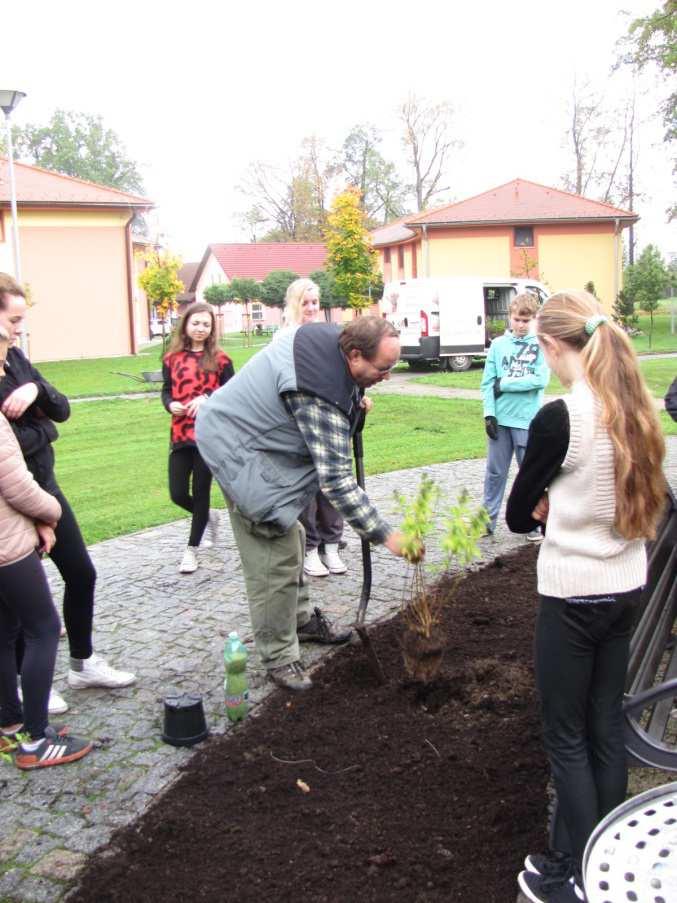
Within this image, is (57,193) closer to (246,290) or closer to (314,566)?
(246,290)

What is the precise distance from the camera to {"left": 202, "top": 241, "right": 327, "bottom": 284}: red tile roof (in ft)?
203

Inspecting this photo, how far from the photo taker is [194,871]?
114 inches

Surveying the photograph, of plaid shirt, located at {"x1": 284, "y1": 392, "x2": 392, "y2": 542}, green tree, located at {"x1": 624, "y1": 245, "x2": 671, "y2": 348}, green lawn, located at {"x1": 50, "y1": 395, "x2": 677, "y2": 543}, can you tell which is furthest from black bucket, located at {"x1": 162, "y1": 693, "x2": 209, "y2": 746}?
green tree, located at {"x1": 624, "y1": 245, "x2": 671, "y2": 348}

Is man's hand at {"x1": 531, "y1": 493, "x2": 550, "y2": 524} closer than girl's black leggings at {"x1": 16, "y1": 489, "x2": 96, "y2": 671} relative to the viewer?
Yes

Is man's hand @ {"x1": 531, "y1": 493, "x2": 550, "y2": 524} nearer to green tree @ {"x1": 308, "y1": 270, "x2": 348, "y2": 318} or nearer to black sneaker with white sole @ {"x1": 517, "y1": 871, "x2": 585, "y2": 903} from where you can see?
black sneaker with white sole @ {"x1": 517, "y1": 871, "x2": 585, "y2": 903}

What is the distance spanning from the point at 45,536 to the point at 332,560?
9.42ft

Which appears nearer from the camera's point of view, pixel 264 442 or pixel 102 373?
pixel 264 442

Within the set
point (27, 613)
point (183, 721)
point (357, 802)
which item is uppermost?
point (27, 613)

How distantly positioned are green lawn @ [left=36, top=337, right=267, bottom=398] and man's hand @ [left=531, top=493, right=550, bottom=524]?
18.2 meters

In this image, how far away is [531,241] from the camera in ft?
135

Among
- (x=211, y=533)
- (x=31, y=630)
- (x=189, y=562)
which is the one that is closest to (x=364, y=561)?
(x=31, y=630)

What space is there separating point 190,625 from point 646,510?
3.41m

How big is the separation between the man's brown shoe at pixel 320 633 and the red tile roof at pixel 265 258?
57236 millimetres

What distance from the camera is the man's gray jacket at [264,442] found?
12.8 ft
